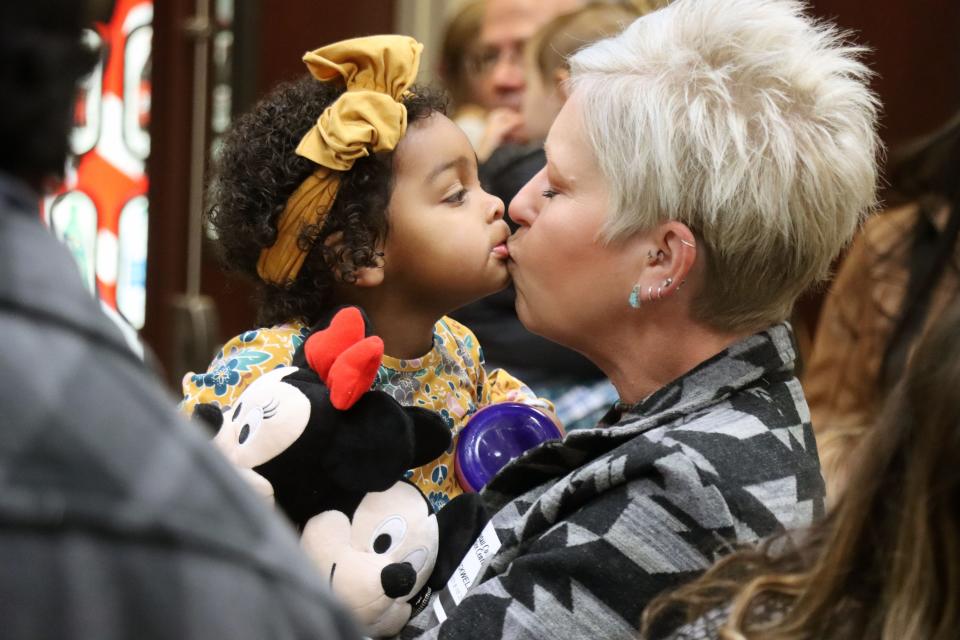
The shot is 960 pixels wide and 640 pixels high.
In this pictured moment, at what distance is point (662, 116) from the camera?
1664 mm

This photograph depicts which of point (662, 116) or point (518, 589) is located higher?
point (662, 116)

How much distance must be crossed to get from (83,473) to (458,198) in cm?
155

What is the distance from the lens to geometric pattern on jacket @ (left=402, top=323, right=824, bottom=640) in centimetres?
145

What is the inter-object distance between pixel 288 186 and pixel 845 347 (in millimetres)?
1525

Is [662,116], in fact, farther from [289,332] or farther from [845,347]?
[845,347]

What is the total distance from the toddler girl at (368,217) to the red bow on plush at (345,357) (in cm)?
24

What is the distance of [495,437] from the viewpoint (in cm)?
194

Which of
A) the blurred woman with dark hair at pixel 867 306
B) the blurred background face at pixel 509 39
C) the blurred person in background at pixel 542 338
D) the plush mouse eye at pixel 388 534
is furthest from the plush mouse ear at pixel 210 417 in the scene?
the blurred background face at pixel 509 39

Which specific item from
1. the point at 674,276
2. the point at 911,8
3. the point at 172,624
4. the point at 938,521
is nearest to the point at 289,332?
the point at 674,276

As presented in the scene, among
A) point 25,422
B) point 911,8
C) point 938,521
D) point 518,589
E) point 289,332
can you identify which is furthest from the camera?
point 911,8

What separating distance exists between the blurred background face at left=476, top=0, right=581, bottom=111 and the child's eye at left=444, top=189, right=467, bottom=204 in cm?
128

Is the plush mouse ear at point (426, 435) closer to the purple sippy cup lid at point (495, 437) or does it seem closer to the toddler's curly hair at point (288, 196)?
the purple sippy cup lid at point (495, 437)

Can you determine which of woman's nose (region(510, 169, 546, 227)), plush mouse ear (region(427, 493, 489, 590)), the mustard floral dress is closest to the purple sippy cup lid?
the mustard floral dress

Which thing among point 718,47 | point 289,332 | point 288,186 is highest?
point 718,47
